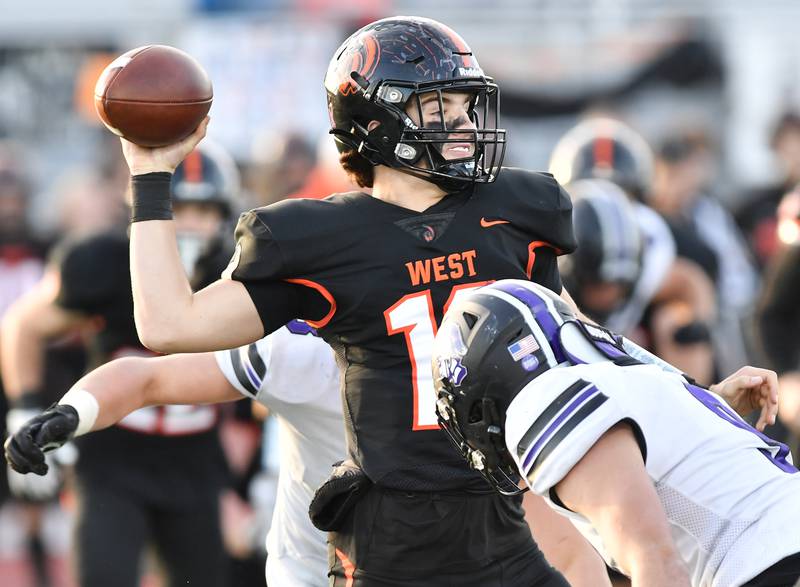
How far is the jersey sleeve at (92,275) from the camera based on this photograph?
5.33 metres

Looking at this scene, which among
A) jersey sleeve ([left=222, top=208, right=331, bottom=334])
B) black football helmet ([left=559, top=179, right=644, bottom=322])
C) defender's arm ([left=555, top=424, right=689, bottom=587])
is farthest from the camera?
black football helmet ([left=559, top=179, right=644, bottom=322])

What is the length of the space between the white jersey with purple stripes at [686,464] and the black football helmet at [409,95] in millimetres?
753

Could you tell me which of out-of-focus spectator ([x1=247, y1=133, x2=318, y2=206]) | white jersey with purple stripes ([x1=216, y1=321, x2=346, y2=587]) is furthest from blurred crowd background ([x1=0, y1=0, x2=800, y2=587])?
white jersey with purple stripes ([x1=216, y1=321, x2=346, y2=587])

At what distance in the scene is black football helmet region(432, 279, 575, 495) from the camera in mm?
2725

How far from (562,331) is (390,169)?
773 mm

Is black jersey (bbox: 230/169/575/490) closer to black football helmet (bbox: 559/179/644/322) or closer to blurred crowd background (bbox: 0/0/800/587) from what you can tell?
black football helmet (bbox: 559/179/644/322)

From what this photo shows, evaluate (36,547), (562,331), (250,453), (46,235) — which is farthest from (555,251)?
(46,235)

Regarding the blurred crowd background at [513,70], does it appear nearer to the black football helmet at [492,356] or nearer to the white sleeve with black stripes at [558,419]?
the black football helmet at [492,356]

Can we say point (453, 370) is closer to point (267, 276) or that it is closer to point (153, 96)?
point (267, 276)

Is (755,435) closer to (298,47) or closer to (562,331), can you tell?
(562,331)

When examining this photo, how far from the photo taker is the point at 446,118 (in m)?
3.32

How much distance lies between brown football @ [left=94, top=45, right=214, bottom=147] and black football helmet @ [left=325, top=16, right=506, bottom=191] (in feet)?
1.08

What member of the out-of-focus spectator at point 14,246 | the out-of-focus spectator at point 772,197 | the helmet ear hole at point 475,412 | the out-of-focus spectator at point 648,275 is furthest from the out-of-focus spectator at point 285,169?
the helmet ear hole at point 475,412

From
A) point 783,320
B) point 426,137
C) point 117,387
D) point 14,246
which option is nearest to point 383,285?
point 426,137
